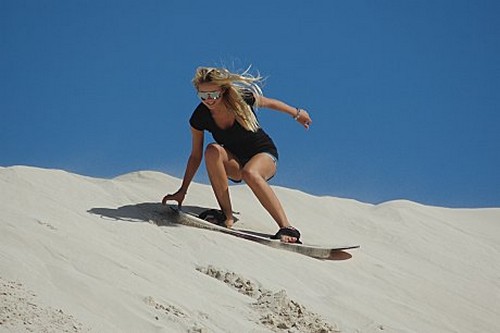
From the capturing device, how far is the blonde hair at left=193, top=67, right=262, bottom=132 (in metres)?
6.12

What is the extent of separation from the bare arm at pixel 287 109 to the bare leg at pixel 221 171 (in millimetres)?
469

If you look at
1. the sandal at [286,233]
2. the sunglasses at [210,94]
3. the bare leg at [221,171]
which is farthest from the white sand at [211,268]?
the sunglasses at [210,94]

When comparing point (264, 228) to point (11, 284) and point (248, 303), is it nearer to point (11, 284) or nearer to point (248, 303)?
point (248, 303)

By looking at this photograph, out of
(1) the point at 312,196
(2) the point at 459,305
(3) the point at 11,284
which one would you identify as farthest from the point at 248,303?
(1) the point at 312,196

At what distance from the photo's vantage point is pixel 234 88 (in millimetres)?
6199

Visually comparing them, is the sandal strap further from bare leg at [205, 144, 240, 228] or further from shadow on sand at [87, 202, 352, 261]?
shadow on sand at [87, 202, 352, 261]

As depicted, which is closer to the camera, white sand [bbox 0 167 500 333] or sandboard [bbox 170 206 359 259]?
white sand [bbox 0 167 500 333]

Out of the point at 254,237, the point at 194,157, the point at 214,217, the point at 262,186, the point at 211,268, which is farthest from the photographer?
the point at 194,157

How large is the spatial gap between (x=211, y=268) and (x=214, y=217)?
4.20ft

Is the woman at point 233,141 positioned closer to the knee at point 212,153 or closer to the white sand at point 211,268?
the knee at point 212,153

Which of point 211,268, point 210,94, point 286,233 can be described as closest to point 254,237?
point 286,233

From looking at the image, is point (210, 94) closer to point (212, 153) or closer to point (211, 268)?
point (212, 153)

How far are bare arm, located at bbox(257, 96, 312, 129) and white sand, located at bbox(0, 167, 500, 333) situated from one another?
99 centimetres

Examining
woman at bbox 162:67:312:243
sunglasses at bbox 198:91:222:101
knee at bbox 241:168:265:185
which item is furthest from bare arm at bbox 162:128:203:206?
knee at bbox 241:168:265:185
